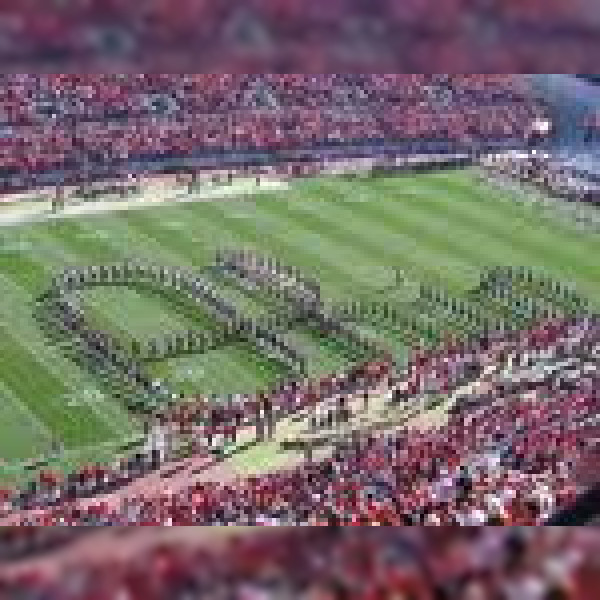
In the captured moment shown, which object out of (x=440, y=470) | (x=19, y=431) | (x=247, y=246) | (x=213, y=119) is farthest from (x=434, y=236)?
(x=440, y=470)

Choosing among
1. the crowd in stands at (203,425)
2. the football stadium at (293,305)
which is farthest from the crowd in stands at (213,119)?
the crowd in stands at (203,425)

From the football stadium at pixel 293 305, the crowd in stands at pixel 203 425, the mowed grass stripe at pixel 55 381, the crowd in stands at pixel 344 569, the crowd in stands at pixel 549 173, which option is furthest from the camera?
the crowd in stands at pixel 549 173

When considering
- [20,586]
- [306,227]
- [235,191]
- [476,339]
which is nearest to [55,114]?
[235,191]

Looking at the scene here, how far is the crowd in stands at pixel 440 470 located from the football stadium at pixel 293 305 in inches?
2.9

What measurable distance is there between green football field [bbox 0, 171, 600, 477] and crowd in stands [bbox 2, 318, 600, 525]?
2.21 meters

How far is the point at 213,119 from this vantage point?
42.2 meters

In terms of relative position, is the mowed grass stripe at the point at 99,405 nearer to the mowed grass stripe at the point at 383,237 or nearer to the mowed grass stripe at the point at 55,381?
the mowed grass stripe at the point at 55,381

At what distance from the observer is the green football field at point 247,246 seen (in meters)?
23.5

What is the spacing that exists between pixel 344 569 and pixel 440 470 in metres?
16.9

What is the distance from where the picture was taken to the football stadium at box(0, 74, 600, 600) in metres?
19.8

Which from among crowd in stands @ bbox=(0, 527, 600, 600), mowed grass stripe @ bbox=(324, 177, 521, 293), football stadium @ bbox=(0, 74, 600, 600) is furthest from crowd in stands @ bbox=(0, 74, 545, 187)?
crowd in stands @ bbox=(0, 527, 600, 600)

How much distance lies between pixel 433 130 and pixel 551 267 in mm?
11445

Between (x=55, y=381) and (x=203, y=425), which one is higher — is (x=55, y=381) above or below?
above

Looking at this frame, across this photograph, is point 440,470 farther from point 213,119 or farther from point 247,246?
point 213,119
